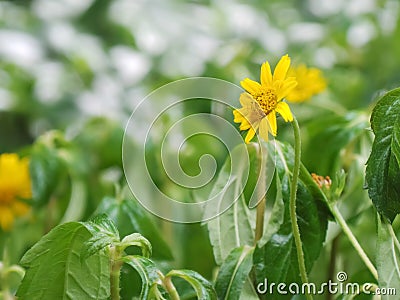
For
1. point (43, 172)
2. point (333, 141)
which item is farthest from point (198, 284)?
point (43, 172)

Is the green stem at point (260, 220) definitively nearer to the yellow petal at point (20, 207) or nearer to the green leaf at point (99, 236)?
the green leaf at point (99, 236)

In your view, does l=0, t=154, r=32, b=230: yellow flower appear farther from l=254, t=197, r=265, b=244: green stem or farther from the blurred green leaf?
l=254, t=197, r=265, b=244: green stem

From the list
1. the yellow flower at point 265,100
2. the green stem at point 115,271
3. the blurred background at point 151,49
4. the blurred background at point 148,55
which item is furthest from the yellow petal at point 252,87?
the blurred background at point 151,49

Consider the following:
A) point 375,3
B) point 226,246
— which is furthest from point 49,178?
point 375,3

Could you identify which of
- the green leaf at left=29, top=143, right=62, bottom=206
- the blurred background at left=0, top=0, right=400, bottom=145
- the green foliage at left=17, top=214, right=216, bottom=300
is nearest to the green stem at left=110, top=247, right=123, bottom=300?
the green foliage at left=17, top=214, right=216, bottom=300

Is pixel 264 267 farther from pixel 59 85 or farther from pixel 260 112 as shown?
pixel 59 85

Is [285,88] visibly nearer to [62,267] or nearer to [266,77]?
[266,77]
